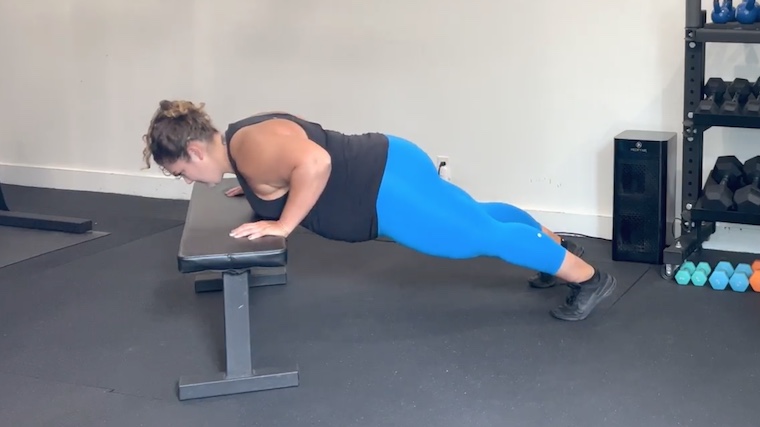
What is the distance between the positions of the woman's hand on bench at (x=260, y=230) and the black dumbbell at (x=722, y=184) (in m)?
1.59

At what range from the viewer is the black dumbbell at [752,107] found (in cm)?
304

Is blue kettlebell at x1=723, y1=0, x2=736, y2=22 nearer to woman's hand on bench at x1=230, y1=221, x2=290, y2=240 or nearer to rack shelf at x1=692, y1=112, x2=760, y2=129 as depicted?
rack shelf at x1=692, y1=112, x2=760, y2=129

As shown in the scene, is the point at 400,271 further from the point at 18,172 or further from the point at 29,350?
the point at 18,172

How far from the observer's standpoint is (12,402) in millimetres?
2414

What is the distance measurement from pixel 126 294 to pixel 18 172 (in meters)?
2.11

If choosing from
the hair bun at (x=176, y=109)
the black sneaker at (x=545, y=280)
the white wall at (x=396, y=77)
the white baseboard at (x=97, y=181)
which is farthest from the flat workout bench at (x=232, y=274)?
the white baseboard at (x=97, y=181)

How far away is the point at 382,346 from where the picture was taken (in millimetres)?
2717

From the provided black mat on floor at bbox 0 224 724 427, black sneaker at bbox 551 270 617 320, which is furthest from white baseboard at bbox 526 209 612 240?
black sneaker at bbox 551 270 617 320

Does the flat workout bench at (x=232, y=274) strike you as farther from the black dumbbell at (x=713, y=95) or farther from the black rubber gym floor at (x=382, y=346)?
the black dumbbell at (x=713, y=95)

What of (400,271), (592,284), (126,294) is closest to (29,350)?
(126,294)

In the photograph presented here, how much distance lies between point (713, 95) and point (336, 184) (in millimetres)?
1490

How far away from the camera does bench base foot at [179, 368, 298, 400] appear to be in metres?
2.42

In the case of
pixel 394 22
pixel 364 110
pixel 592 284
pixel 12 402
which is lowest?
pixel 12 402

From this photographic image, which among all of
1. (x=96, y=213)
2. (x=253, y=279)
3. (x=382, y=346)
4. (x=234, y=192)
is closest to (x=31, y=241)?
(x=96, y=213)
